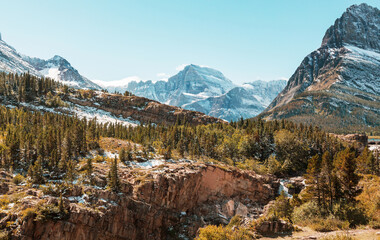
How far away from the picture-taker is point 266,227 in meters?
30.4

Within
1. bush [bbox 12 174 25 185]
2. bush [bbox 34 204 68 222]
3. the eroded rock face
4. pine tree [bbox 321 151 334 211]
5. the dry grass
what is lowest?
the eroded rock face

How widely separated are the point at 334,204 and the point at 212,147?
142 ft

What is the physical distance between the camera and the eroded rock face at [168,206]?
36969 millimetres

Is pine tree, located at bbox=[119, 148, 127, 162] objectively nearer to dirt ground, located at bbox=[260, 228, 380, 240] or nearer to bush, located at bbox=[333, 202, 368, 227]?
dirt ground, located at bbox=[260, 228, 380, 240]

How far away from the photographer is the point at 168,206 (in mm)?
51750

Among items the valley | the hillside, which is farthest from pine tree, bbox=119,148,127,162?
the hillside

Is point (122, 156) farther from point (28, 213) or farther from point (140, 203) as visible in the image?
point (28, 213)

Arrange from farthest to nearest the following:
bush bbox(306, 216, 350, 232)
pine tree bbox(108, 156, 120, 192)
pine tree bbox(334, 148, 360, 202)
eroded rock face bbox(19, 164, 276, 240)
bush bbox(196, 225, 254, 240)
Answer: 1. pine tree bbox(108, 156, 120, 192)
2. pine tree bbox(334, 148, 360, 202)
3. eroded rock face bbox(19, 164, 276, 240)
4. bush bbox(306, 216, 350, 232)
5. bush bbox(196, 225, 254, 240)

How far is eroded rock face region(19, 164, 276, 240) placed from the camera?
121ft

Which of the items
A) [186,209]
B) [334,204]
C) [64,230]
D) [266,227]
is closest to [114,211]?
[64,230]

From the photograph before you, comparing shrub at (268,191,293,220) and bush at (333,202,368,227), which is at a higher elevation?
bush at (333,202,368,227)

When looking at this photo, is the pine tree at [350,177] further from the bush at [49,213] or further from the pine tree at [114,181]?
the bush at [49,213]

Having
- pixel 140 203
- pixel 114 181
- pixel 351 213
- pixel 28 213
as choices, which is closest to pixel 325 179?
pixel 351 213

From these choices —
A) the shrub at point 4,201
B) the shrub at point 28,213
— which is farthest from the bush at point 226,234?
the shrub at point 4,201
